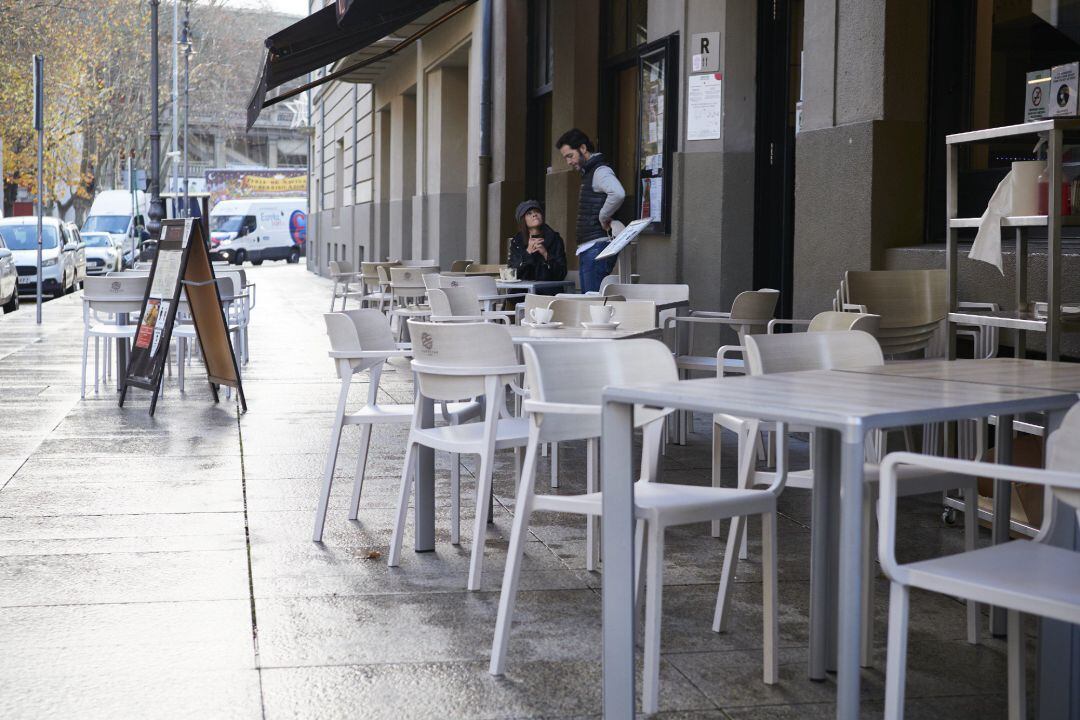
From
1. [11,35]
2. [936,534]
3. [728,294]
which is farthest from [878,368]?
[11,35]

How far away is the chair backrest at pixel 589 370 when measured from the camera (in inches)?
141

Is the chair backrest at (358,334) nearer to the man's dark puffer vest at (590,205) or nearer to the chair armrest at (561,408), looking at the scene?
the chair armrest at (561,408)

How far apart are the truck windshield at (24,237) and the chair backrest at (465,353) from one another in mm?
21761

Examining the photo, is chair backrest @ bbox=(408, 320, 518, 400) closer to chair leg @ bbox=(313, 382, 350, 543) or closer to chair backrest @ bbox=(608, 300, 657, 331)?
chair leg @ bbox=(313, 382, 350, 543)

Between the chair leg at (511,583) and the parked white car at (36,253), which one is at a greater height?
the parked white car at (36,253)

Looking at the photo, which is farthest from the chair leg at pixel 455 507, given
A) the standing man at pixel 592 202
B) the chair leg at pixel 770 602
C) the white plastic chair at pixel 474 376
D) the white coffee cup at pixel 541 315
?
the standing man at pixel 592 202

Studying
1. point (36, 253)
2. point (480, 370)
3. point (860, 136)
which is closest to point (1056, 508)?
point (480, 370)

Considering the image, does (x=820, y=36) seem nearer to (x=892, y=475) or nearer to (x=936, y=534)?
(x=936, y=534)

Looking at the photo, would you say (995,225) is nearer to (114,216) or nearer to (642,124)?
(642,124)

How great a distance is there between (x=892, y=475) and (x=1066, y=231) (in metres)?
4.33

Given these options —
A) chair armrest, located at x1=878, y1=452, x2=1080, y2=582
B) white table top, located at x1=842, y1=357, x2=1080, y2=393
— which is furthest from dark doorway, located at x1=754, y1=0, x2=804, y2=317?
chair armrest, located at x1=878, y1=452, x2=1080, y2=582

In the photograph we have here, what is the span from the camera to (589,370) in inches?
145

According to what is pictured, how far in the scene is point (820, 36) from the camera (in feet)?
26.0

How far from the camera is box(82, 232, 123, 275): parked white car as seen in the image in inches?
1340
